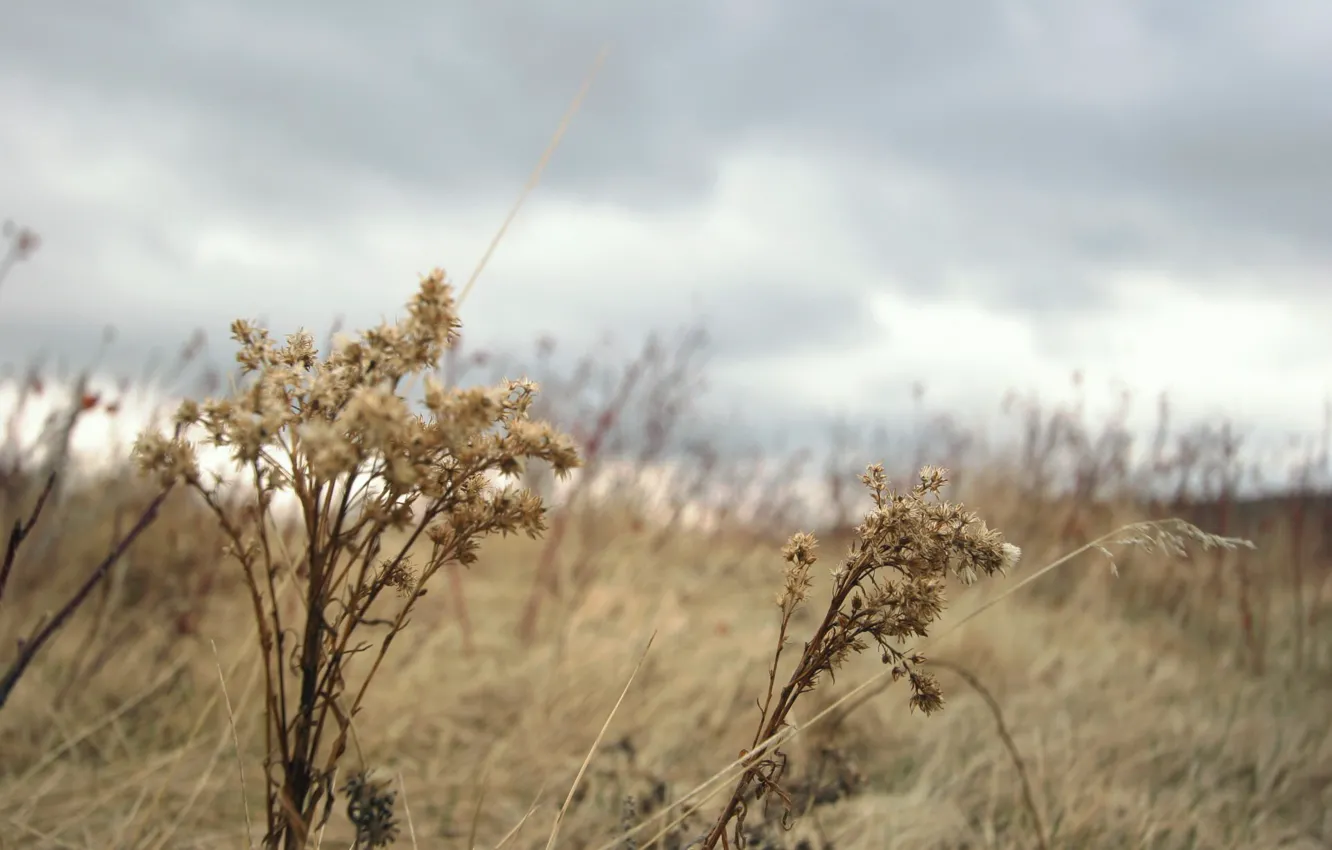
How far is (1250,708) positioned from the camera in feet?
15.0

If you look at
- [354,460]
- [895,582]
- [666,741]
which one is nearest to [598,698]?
[666,741]

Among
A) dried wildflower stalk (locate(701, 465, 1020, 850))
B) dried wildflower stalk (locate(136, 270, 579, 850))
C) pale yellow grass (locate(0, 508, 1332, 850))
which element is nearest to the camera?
dried wildflower stalk (locate(136, 270, 579, 850))

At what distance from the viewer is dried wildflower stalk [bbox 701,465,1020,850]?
50.2 inches

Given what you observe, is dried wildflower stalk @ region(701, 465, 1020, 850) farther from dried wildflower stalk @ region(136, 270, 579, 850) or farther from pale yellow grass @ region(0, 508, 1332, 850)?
pale yellow grass @ region(0, 508, 1332, 850)

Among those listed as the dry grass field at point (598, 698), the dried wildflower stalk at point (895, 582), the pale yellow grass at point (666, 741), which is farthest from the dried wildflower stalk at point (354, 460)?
the pale yellow grass at point (666, 741)

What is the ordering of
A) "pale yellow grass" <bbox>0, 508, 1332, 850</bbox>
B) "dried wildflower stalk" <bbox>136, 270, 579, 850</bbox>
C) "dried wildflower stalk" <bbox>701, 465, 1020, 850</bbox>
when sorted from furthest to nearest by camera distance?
"pale yellow grass" <bbox>0, 508, 1332, 850</bbox> → "dried wildflower stalk" <bbox>701, 465, 1020, 850</bbox> → "dried wildflower stalk" <bbox>136, 270, 579, 850</bbox>

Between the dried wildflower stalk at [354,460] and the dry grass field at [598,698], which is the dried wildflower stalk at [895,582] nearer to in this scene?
the dry grass field at [598,698]

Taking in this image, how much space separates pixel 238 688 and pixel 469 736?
85 cm

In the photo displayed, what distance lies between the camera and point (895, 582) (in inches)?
52.8

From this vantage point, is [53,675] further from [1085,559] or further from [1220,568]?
[1220,568]

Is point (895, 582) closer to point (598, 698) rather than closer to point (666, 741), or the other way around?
point (666, 741)

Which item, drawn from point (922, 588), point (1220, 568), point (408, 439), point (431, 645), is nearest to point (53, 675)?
point (431, 645)

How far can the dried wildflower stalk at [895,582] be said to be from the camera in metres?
1.28

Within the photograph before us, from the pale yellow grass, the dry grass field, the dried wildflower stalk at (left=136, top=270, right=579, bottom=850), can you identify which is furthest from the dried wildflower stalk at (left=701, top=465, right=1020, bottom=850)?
the pale yellow grass
